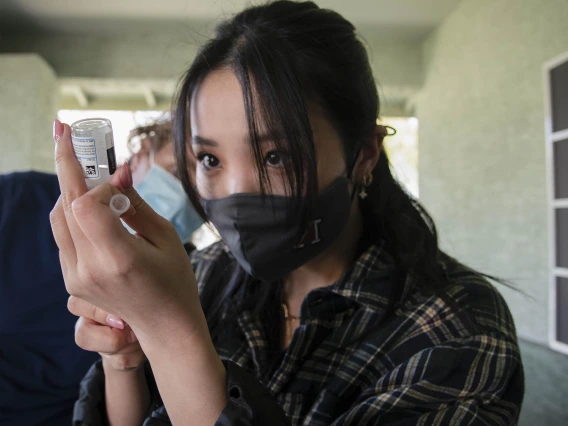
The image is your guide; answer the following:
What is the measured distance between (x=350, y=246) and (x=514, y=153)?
2.07 m

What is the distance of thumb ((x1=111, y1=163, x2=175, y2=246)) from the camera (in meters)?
0.55

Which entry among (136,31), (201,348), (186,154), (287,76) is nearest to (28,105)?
(136,31)

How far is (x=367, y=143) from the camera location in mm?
976

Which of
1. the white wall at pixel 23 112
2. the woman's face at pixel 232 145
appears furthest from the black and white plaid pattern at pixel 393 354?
the white wall at pixel 23 112

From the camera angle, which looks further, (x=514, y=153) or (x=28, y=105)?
(x=28, y=105)

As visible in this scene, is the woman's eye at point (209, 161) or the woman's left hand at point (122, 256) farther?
the woman's eye at point (209, 161)

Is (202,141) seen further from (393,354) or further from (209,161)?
(393,354)

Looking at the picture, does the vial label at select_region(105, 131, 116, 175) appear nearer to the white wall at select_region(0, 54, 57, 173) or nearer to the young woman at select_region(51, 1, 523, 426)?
the young woman at select_region(51, 1, 523, 426)

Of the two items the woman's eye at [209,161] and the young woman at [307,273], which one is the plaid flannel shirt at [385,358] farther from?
the woman's eye at [209,161]

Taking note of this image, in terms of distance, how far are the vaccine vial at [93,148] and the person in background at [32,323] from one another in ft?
2.27

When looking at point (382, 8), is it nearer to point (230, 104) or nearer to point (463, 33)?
point (463, 33)

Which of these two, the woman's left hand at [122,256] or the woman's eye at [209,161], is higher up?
the woman's eye at [209,161]

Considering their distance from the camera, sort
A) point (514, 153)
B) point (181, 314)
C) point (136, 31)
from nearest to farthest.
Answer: point (181, 314) → point (514, 153) → point (136, 31)

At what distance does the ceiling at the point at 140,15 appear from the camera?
10.8ft
